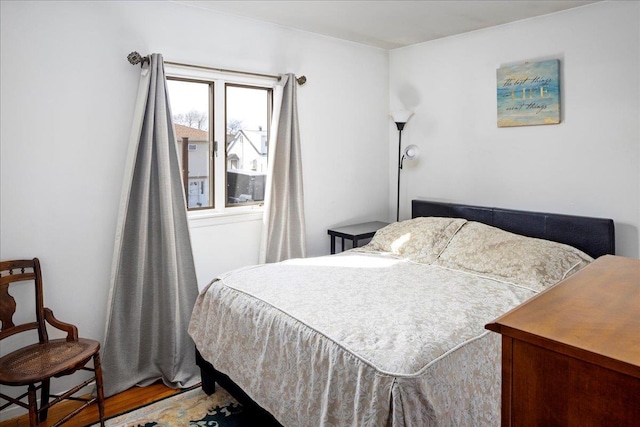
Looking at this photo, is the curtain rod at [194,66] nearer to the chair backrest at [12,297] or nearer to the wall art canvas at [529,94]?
the chair backrest at [12,297]

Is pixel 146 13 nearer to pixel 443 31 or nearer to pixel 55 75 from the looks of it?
pixel 55 75

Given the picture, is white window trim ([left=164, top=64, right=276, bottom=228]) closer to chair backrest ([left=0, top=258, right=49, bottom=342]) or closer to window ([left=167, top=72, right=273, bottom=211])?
window ([left=167, top=72, right=273, bottom=211])

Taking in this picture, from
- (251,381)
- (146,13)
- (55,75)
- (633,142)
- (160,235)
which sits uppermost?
(146,13)

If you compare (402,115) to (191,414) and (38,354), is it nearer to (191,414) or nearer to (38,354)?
(191,414)

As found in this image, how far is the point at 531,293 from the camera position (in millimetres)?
2514

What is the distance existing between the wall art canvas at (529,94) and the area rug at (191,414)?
9.33 ft

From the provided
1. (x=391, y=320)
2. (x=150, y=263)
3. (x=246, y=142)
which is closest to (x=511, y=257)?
(x=391, y=320)

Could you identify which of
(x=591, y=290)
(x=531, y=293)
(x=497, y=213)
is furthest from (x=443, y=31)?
(x=591, y=290)

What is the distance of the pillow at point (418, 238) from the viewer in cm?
327

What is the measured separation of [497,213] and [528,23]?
1.46 metres

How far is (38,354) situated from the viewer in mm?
2301

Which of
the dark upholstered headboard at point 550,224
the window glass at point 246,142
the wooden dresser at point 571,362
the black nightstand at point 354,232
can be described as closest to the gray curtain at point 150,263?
the window glass at point 246,142

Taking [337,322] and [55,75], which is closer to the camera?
[337,322]

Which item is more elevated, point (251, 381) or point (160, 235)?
point (160, 235)
